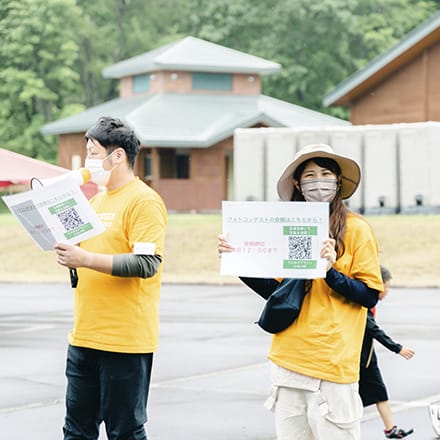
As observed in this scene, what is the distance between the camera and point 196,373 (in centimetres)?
1253

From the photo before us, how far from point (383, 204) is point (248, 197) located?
4.94 m

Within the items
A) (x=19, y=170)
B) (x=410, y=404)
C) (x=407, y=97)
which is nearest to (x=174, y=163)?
(x=407, y=97)

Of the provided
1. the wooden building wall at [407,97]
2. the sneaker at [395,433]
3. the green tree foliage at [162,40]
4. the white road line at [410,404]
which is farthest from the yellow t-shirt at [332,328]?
the green tree foliage at [162,40]

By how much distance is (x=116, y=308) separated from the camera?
20.4 ft

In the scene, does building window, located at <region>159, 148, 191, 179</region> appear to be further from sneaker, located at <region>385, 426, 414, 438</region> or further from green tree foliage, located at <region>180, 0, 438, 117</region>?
sneaker, located at <region>385, 426, 414, 438</region>

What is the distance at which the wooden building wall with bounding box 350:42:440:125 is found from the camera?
41375mm

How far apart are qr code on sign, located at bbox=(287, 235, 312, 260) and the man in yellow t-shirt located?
0.79 m

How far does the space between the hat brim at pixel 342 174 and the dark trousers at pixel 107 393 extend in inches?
41.7

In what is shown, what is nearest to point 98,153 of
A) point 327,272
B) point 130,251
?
point 130,251

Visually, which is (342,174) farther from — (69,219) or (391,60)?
(391,60)

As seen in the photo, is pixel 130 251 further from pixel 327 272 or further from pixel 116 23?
pixel 116 23

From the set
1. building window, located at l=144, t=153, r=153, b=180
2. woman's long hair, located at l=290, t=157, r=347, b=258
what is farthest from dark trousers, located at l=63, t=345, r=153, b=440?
building window, located at l=144, t=153, r=153, b=180

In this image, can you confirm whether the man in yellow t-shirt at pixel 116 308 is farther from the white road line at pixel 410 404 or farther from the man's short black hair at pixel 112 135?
the white road line at pixel 410 404

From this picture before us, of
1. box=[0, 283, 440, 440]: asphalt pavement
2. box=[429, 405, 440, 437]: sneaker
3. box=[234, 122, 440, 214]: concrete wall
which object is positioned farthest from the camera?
box=[234, 122, 440, 214]: concrete wall
